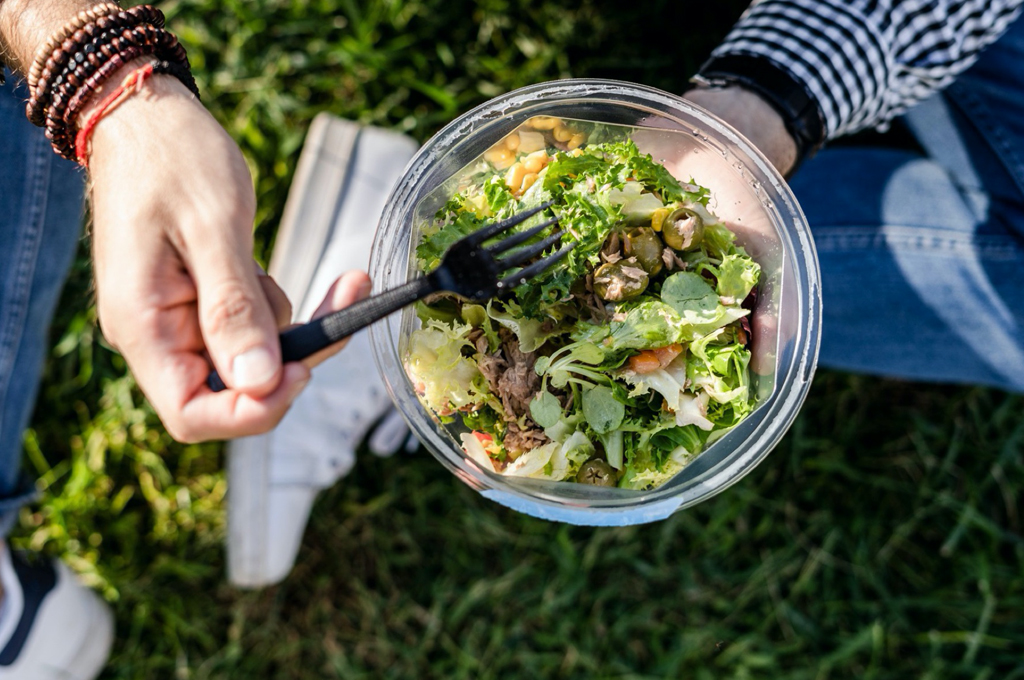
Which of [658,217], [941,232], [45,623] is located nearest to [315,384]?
[45,623]

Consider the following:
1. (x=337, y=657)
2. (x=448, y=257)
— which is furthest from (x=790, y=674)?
(x=448, y=257)

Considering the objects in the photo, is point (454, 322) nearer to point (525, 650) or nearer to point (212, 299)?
point (212, 299)

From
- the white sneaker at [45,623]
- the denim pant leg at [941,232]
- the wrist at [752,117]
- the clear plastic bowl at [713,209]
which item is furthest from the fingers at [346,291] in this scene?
the white sneaker at [45,623]

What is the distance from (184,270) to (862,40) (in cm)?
170

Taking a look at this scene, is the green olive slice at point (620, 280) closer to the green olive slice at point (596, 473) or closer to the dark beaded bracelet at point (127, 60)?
the green olive slice at point (596, 473)

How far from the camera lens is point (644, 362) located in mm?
1560

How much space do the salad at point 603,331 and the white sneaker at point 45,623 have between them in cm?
200

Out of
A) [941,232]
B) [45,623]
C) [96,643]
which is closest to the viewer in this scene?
[941,232]

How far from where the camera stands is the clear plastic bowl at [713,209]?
167 cm

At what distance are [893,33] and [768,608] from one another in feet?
6.93

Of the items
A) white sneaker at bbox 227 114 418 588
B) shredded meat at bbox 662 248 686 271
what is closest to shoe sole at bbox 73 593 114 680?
white sneaker at bbox 227 114 418 588

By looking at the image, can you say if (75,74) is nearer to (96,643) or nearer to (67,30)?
(67,30)

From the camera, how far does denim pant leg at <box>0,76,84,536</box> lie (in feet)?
6.92

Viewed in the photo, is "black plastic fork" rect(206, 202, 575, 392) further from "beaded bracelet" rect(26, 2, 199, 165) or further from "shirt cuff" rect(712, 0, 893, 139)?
"shirt cuff" rect(712, 0, 893, 139)
